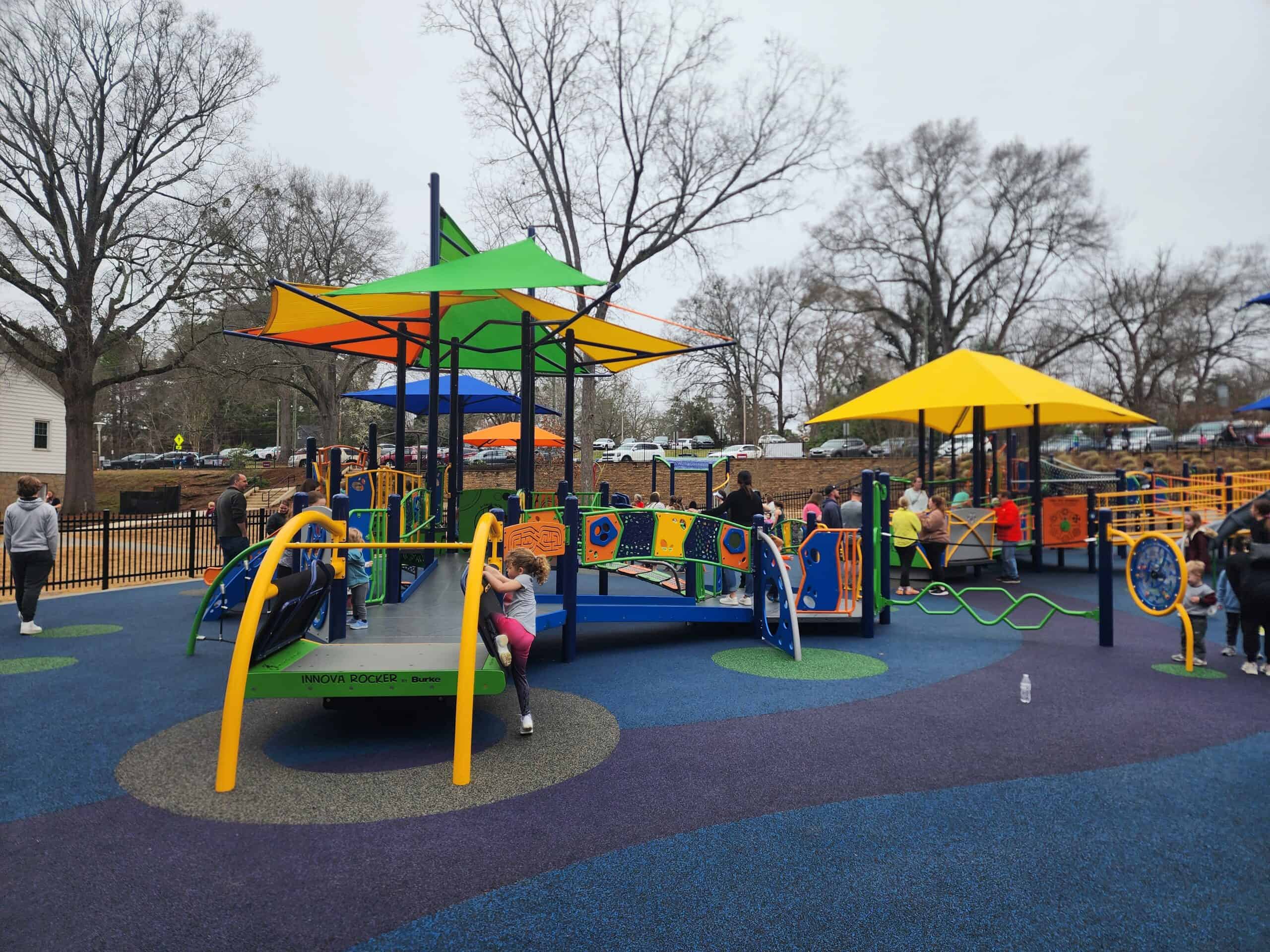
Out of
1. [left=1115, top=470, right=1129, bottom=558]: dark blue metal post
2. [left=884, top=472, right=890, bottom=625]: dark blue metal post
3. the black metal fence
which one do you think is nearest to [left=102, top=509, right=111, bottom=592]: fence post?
the black metal fence

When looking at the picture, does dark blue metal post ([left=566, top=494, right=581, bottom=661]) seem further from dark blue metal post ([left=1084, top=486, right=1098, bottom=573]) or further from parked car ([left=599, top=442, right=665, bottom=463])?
parked car ([left=599, top=442, right=665, bottom=463])

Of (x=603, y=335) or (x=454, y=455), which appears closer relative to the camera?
(x=454, y=455)

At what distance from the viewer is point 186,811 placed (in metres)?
4.19

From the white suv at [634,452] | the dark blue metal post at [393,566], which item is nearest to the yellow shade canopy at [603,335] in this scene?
the dark blue metal post at [393,566]

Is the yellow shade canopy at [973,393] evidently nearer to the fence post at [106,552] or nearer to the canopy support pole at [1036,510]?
the canopy support pole at [1036,510]

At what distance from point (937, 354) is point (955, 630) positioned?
107 ft

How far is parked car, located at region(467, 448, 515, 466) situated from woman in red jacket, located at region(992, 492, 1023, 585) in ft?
103

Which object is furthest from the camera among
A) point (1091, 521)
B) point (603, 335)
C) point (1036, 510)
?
point (1036, 510)

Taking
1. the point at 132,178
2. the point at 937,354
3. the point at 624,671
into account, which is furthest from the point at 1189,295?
the point at 132,178

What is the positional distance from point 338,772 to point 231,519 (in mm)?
7655

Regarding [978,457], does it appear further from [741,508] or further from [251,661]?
[251,661]

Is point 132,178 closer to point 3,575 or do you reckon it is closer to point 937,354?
point 3,575

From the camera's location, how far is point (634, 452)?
50.4 metres

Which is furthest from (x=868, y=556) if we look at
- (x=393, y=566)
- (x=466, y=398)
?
(x=466, y=398)
